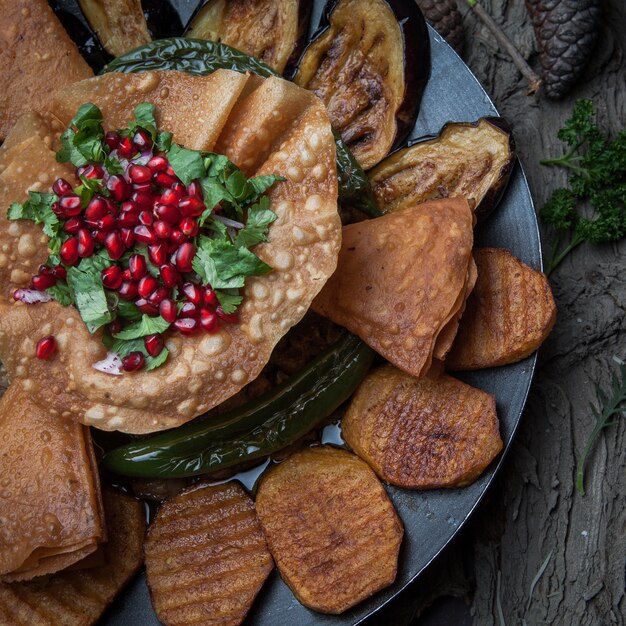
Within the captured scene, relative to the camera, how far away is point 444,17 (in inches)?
151

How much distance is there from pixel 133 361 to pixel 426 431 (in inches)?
52.0

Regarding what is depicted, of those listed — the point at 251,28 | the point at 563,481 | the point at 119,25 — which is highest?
the point at 119,25

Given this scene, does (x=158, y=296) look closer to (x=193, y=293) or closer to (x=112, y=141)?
(x=193, y=293)

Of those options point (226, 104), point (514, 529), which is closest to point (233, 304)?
point (226, 104)

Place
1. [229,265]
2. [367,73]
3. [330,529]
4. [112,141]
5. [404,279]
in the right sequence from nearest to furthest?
[229,265]
[112,141]
[404,279]
[330,529]
[367,73]

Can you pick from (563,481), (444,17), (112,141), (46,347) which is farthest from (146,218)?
(563,481)

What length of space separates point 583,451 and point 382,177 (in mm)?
1700

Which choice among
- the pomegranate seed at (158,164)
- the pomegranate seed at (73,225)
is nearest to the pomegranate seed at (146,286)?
the pomegranate seed at (73,225)

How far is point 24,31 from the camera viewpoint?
339 cm

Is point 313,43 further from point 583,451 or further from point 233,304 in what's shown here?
point 583,451

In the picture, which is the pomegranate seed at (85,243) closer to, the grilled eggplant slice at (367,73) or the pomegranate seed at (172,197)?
the pomegranate seed at (172,197)

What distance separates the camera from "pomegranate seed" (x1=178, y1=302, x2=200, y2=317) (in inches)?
112

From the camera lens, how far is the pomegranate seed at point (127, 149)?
2.95 m

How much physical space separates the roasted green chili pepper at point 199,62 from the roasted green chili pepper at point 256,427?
0.64m
